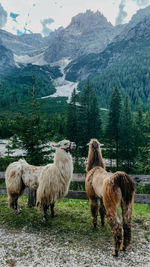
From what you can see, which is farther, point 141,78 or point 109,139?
point 141,78

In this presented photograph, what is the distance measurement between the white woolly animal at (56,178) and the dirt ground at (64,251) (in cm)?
85

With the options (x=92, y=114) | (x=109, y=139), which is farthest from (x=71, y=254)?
(x=92, y=114)

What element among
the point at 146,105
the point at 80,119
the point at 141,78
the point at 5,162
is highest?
the point at 141,78

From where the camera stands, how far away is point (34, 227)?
16.3 feet

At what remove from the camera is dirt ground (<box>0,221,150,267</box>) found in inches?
144

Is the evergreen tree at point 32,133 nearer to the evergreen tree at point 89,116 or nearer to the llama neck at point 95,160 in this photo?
the llama neck at point 95,160

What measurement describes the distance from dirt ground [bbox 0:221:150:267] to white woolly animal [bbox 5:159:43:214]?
1153 millimetres

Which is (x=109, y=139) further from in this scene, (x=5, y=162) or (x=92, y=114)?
(x=5, y=162)

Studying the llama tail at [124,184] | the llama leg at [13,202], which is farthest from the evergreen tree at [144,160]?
the llama tail at [124,184]

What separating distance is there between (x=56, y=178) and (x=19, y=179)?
116 centimetres

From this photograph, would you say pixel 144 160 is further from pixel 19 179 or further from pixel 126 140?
pixel 19 179

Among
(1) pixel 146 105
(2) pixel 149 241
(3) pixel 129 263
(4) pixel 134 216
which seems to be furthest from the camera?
(1) pixel 146 105

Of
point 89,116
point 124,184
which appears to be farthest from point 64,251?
point 89,116

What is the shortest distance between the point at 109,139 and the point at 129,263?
1081 inches
